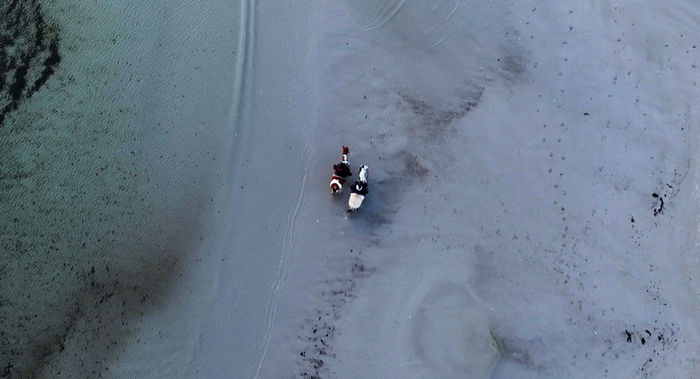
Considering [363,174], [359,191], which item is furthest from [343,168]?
[359,191]

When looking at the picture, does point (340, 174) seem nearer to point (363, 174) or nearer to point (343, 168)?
point (343, 168)

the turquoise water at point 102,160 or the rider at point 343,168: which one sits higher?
the rider at point 343,168

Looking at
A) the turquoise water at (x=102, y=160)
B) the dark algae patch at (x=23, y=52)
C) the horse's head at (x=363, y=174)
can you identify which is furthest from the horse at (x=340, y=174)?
the dark algae patch at (x=23, y=52)

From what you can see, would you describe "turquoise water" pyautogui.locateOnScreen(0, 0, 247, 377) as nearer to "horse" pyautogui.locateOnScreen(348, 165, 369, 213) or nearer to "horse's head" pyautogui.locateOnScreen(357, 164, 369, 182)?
"horse" pyautogui.locateOnScreen(348, 165, 369, 213)

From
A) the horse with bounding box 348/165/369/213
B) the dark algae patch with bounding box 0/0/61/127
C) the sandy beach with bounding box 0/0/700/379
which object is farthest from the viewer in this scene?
the dark algae patch with bounding box 0/0/61/127

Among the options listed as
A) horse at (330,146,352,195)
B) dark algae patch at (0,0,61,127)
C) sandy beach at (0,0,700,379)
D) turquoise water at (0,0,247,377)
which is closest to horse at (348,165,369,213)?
horse at (330,146,352,195)

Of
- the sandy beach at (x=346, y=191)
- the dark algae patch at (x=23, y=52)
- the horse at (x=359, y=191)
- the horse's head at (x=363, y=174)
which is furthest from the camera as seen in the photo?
the dark algae patch at (x=23, y=52)

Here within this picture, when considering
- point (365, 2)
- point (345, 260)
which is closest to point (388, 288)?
point (345, 260)

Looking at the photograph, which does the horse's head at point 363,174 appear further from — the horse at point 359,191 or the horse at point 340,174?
the horse at point 340,174
